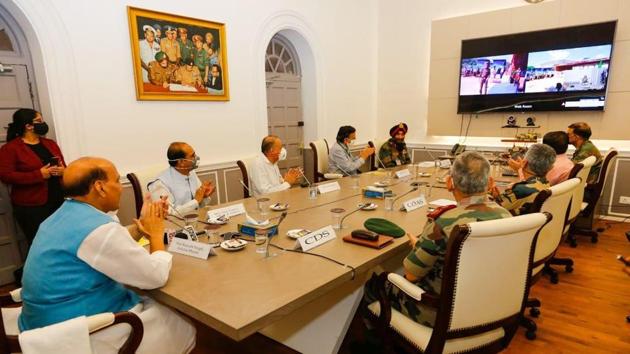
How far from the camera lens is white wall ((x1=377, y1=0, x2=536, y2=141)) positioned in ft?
18.7

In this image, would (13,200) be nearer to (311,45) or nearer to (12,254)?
(12,254)

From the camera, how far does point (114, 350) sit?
4.15 feet

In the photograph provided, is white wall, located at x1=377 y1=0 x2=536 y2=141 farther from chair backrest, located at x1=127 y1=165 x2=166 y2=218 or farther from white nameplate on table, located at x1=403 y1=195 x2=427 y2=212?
chair backrest, located at x1=127 y1=165 x2=166 y2=218

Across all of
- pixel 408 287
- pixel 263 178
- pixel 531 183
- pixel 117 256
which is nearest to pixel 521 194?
pixel 531 183

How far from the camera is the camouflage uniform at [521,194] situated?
2275mm

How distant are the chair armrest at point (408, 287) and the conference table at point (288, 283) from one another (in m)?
0.13

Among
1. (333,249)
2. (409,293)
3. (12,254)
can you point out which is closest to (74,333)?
(333,249)

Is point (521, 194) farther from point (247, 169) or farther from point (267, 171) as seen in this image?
point (247, 169)

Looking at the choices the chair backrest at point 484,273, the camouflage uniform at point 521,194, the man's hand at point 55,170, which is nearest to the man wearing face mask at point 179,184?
the man's hand at point 55,170

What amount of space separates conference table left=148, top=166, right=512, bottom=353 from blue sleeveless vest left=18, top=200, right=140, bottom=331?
0.22m

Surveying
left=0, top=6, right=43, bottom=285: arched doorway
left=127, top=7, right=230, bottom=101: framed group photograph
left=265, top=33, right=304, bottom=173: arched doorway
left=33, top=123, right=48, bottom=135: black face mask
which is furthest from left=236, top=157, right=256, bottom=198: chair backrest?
left=265, top=33, right=304, bottom=173: arched doorway

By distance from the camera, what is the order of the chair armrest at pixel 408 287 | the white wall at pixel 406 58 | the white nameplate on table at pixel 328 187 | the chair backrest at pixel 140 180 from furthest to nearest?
the white wall at pixel 406 58 < the white nameplate on table at pixel 328 187 < the chair backrest at pixel 140 180 < the chair armrest at pixel 408 287

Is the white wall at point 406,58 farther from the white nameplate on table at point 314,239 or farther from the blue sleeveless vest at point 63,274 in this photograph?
the blue sleeveless vest at point 63,274

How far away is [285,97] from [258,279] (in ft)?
14.1
